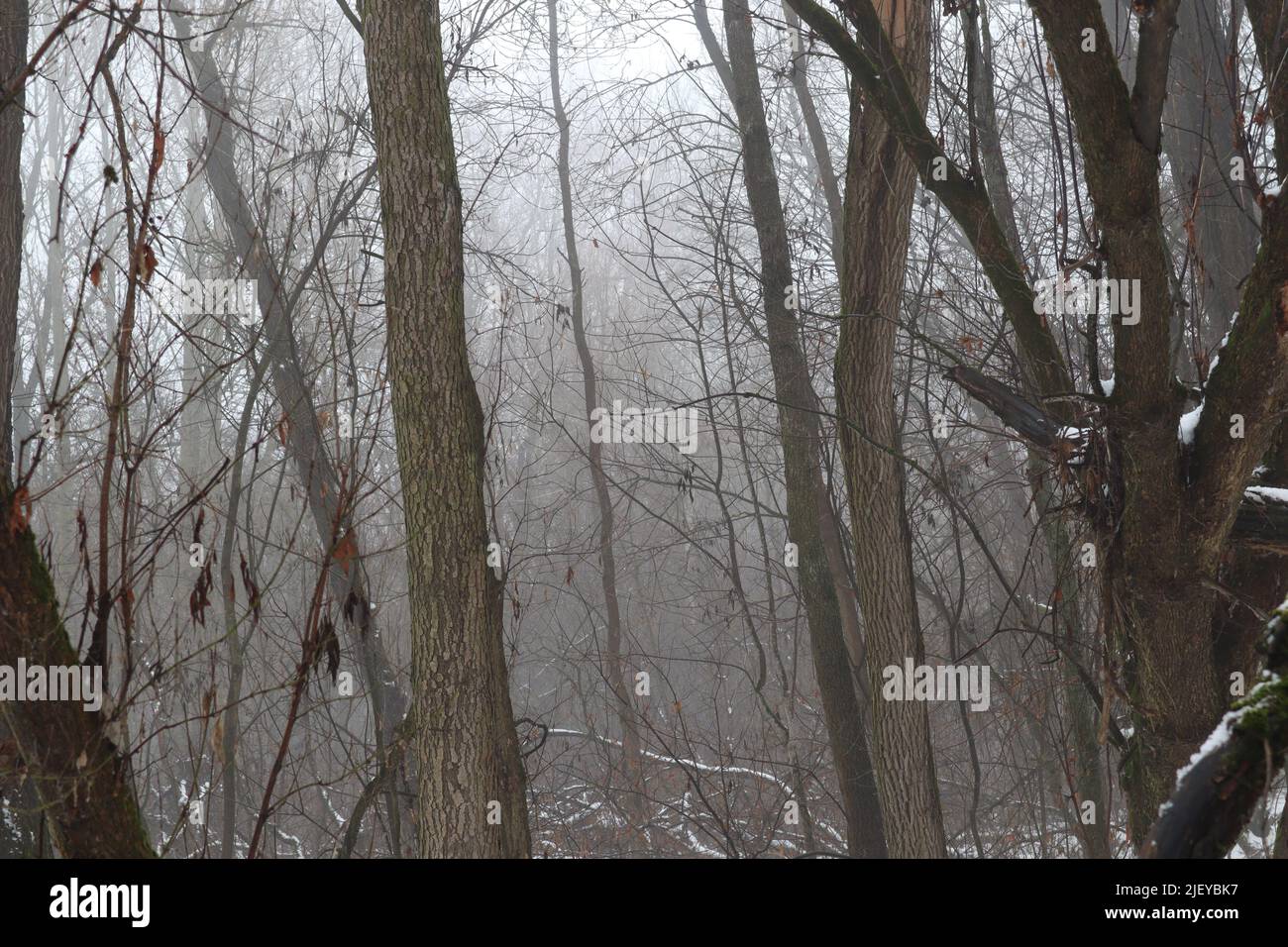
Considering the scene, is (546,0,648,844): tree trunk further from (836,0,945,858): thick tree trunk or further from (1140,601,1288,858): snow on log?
(1140,601,1288,858): snow on log

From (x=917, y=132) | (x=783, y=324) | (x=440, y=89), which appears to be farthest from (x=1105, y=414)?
(x=783, y=324)

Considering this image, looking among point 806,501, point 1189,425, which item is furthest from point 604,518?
point 1189,425

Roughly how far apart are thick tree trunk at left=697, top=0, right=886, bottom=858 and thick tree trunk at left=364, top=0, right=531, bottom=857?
127 inches

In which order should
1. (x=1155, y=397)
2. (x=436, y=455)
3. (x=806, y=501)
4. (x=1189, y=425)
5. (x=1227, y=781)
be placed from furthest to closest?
(x=806, y=501) → (x=436, y=455) → (x=1189, y=425) → (x=1155, y=397) → (x=1227, y=781)

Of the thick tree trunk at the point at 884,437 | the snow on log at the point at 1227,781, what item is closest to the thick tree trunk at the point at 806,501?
the thick tree trunk at the point at 884,437

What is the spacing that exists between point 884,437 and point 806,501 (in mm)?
1607

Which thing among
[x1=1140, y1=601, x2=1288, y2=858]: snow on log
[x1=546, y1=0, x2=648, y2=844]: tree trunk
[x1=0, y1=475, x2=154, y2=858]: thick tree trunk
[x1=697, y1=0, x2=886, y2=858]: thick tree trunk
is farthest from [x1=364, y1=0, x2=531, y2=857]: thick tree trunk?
[x1=546, y1=0, x2=648, y2=844]: tree trunk

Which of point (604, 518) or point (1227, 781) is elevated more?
point (604, 518)

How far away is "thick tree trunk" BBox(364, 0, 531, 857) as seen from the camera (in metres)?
3.91

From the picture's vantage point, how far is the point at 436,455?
3955 millimetres

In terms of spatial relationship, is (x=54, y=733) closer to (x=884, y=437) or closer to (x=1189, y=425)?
(x=1189, y=425)

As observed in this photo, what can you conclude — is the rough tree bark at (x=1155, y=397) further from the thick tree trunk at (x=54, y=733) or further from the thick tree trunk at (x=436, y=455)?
the thick tree trunk at (x=54, y=733)

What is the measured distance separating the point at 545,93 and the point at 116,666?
9.66 meters

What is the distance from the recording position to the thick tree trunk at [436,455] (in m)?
3.91
